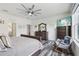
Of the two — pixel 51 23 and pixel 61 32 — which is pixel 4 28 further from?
pixel 61 32

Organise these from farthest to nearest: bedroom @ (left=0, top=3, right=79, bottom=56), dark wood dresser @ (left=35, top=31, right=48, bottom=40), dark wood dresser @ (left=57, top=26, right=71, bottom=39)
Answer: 1. dark wood dresser @ (left=35, top=31, right=48, bottom=40)
2. dark wood dresser @ (left=57, top=26, right=71, bottom=39)
3. bedroom @ (left=0, top=3, right=79, bottom=56)

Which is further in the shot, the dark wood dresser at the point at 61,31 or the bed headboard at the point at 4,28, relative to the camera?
the dark wood dresser at the point at 61,31

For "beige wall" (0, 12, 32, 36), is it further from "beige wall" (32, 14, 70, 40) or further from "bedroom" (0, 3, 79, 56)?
"beige wall" (32, 14, 70, 40)

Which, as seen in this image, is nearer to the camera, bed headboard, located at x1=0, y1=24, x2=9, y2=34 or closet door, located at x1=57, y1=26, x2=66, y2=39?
bed headboard, located at x1=0, y1=24, x2=9, y2=34

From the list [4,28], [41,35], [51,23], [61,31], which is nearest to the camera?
[4,28]

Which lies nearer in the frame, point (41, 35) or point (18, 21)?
point (18, 21)

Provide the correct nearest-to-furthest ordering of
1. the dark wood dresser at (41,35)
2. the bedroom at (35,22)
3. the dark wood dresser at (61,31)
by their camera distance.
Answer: the bedroom at (35,22)
the dark wood dresser at (61,31)
the dark wood dresser at (41,35)

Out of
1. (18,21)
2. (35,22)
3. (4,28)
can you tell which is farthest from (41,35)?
(4,28)

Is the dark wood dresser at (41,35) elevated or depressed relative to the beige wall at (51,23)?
depressed

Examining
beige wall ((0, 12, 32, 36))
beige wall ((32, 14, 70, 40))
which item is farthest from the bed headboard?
beige wall ((32, 14, 70, 40))

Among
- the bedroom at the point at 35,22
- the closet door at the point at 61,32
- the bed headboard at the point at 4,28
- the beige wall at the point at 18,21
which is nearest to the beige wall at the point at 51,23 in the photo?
the bedroom at the point at 35,22

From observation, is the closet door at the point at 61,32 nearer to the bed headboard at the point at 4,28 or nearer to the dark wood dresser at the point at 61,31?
the dark wood dresser at the point at 61,31

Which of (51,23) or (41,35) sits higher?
(51,23)

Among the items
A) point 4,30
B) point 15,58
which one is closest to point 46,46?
point 15,58
